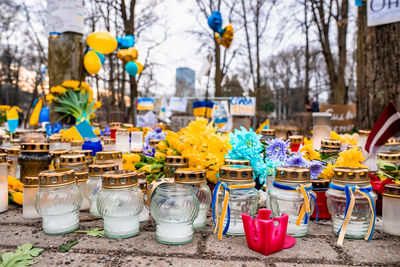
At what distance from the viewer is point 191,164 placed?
1743mm


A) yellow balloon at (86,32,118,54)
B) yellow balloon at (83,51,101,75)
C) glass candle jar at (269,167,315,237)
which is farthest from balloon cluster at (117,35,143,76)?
glass candle jar at (269,167,315,237)

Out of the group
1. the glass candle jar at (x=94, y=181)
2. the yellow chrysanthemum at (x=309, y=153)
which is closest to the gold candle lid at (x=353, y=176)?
the yellow chrysanthemum at (x=309, y=153)

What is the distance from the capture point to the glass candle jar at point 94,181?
148 centimetres

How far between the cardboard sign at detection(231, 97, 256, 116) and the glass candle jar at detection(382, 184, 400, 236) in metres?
6.89

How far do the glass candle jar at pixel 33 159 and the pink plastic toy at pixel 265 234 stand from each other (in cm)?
Answer: 139

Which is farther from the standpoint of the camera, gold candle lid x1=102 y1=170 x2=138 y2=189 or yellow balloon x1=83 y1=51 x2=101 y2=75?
yellow balloon x1=83 y1=51 x2=101 y2=75

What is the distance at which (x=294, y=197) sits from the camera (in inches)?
54.1

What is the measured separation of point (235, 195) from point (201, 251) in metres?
0.31

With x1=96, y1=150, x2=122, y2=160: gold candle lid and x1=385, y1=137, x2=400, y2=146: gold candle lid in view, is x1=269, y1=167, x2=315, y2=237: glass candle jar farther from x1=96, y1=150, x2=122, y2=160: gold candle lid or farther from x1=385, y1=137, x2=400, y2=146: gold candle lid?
x1=385, y1=137, x2=400, y2=146: gold candle lid

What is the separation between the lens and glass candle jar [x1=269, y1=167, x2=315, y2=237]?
1311mm

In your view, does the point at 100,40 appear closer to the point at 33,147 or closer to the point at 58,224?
the point at 33,147

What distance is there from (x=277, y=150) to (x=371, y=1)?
230 centimetres

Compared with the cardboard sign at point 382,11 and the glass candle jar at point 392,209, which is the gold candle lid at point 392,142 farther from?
the cardboard sign at point 382,11

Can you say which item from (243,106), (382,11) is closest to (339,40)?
(243,106)
